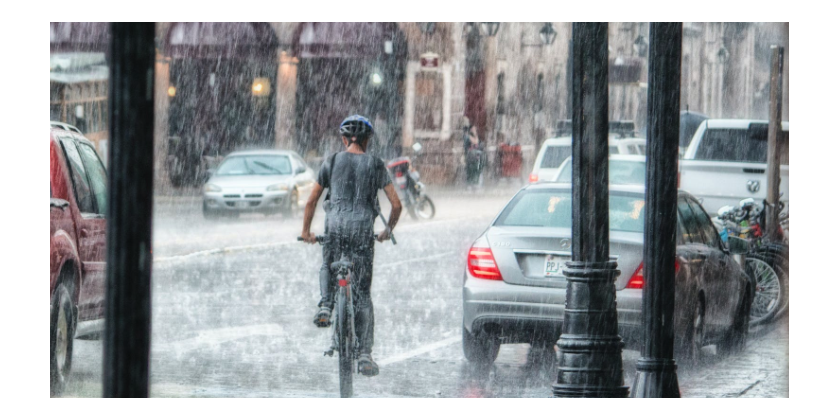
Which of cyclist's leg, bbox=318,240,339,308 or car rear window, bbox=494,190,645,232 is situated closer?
cyclist's leg, bbox=318,240,339,308

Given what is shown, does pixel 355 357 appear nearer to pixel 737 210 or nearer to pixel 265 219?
pixel 737 210

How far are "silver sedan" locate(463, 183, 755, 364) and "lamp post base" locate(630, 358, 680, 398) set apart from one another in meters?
1.15

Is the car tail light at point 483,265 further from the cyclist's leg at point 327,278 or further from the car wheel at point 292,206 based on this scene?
the car wheel at point 292,206

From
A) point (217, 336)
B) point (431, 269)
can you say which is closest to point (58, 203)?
point (217, 336)

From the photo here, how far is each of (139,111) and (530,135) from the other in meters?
38.9

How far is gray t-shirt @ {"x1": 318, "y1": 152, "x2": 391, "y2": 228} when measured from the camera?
8.06 metres

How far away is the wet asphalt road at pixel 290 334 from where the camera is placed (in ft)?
28.2

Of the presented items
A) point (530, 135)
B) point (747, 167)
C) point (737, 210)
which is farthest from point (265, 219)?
point (530, 135)

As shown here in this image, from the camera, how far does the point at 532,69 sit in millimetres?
43562

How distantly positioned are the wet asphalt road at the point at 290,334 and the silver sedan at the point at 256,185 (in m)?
3.88

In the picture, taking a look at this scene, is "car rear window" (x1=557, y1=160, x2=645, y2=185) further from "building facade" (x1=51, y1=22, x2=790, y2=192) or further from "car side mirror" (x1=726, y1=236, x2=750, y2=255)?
"building facade" (x1=51, y1=22, x2=790, y2=192)

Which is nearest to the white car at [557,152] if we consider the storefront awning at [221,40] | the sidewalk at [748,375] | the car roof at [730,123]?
the car roof at [730,123]

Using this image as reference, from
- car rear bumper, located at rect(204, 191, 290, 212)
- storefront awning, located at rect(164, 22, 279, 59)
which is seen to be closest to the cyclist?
car rear bumper, located at rect(204, 191, 290, 212)

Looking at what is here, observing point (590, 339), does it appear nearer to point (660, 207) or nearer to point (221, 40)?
point (660, 207)
